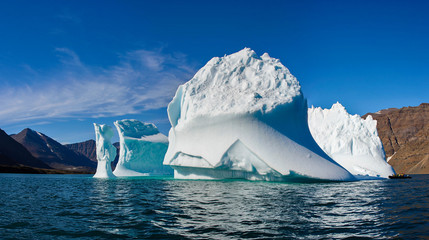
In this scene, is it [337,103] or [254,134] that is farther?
[337,103]

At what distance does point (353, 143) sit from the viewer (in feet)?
148

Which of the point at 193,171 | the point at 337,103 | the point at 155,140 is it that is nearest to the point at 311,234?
the point at 193,171

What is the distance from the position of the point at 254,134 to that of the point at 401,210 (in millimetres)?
12083

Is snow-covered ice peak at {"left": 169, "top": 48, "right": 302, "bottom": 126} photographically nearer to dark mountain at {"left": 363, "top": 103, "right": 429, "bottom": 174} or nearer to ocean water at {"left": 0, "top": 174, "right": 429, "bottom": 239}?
A: ocean water at {"left": 0, "top": 174, "right": 429, "bottom": 239}

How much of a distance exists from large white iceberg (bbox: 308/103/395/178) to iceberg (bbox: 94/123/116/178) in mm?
31168

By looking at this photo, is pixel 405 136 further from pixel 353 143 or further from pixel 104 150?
pixel 104 150

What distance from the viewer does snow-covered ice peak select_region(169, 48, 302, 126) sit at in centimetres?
2141

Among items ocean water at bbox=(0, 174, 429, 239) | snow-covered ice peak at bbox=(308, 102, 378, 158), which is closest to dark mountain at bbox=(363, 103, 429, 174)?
snow-covered ice peak at bbox=(308, 102, 378, 158)

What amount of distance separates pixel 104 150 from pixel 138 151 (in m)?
5.29

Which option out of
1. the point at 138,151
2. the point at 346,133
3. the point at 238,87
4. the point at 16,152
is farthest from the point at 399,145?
the point at 16,152

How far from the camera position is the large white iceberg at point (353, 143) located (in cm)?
4191

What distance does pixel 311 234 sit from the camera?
5836 mm

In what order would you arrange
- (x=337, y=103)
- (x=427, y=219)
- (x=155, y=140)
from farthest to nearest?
1. (x=337, y=103)
2. (x=155, y=140)
3. (x=427, y=219)

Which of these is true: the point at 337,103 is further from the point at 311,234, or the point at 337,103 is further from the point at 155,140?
the point at 311,234
